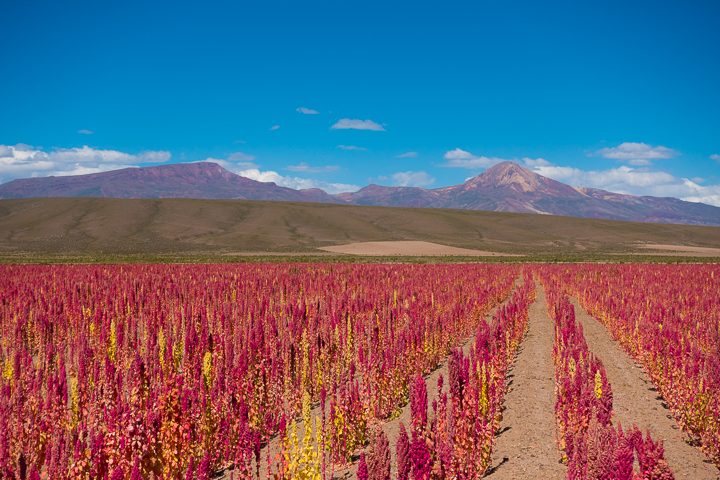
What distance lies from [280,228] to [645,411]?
11453cm

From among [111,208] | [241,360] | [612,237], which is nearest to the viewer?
[241,360]

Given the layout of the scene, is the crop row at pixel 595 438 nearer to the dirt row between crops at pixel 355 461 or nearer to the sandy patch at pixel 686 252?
the dirt row between crops at pixel 355 461

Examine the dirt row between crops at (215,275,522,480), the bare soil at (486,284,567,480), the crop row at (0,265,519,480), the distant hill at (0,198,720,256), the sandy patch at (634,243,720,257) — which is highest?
the distant hill at (0,198,720,256)

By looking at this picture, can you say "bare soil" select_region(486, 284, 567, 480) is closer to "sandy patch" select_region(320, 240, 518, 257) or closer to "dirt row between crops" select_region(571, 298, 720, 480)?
"dirt row between crops" select_region(571, 298, 720, 480)

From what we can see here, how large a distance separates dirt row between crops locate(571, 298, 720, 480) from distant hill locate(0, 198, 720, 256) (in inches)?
3097

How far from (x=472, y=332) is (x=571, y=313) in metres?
2.99

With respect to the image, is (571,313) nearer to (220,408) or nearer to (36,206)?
(220,408)

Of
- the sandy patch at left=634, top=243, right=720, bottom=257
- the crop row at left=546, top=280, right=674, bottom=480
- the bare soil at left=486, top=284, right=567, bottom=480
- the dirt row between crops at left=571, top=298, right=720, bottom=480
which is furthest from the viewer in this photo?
the sandy patch at left=634, top=243, right=720, bottom=257

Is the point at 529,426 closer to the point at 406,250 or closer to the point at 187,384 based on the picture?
the point at 187,384

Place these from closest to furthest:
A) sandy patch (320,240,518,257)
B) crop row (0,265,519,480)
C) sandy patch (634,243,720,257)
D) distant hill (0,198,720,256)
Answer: crop row (0,265,519,480), sandy patch (320,240,518,257), sandy patch (634,243,720,257), distant hill (0,198,720,256)

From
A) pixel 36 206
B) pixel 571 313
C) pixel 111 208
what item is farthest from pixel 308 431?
pixel 36 206

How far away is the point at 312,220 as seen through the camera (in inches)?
5212

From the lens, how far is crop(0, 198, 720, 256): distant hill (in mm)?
96438

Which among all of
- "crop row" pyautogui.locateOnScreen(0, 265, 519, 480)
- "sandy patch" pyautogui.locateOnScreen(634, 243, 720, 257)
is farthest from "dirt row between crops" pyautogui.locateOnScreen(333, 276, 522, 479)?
"sandy patch" pyautogui.locateOnScreen(634, 243, 720, 257)
